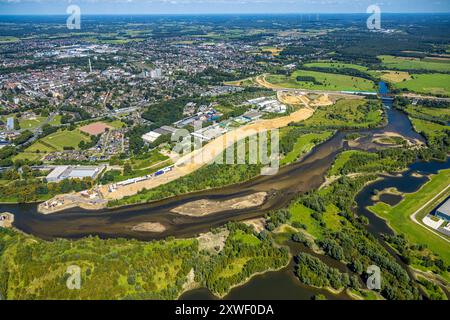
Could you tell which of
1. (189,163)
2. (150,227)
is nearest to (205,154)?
(189,163)

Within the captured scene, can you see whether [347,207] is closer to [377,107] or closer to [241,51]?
[377,107]

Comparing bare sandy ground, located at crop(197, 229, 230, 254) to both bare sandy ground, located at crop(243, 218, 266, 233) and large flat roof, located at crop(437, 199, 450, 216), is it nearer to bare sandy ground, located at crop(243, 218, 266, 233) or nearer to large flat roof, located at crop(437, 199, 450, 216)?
bare sandy ground, located at crop(243, 218, 266, 233)

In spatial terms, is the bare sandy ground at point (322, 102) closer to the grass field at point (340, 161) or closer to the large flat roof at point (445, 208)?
the grass field at point (340, 161)

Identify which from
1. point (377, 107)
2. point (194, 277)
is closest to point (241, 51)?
point (377, 107)

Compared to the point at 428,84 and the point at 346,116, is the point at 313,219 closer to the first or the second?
the point at 346,116

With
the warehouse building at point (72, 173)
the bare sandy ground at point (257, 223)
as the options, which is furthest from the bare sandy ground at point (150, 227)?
the warehouse building at point (72, 173)

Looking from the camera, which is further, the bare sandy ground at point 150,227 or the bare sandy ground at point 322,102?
the bare sandy ground at point 322,102
